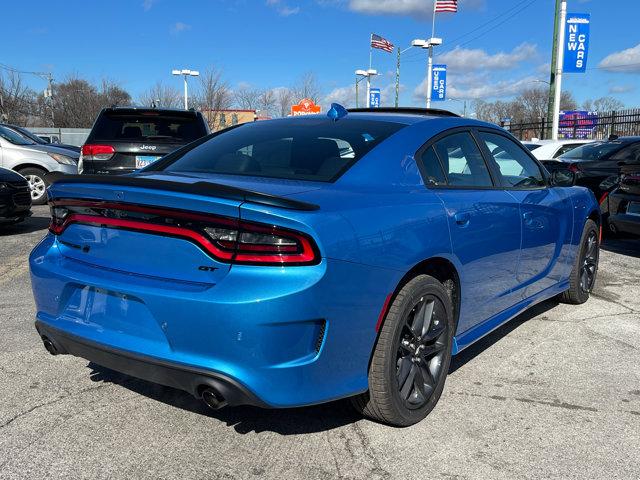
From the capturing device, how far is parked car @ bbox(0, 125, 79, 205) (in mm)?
11344

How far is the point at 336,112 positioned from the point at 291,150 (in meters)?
0.53

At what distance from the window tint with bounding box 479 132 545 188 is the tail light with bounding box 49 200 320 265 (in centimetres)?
209

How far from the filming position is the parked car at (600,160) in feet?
29.7

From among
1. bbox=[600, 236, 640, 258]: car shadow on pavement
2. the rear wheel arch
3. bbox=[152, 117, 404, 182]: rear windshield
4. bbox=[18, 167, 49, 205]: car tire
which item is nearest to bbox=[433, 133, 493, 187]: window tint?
bbox=[152, 117, 404, 182]: rear windshield

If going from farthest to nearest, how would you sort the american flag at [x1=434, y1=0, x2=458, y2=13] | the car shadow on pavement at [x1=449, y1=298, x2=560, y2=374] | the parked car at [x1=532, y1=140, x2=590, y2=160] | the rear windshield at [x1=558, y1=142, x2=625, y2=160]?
the american flag at [x1=434, y1=0, x2=458, y2=13] < the parked car at [x1=532, y1=140, x2=590, y2=160] < the rear windshield at [x1=558, y1=142, x2=625, y2=160] < the car shadow on pavement at [x1=449, y1=298, x2=560, y2=374]

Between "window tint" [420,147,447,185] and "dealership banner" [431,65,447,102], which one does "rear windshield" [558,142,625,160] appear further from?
"dealership banner" [431,65,447,102]

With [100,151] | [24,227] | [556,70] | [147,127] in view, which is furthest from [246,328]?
[556,70]

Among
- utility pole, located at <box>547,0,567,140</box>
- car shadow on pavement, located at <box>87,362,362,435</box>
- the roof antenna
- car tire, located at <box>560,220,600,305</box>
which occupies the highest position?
utility pole, located at <box>547,0,567,140</box>

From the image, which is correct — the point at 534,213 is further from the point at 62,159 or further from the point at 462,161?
the point at 62,159

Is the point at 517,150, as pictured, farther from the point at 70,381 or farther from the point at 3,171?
the point at 3,171

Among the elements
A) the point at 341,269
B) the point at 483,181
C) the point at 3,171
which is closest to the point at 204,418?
the point at 341,269

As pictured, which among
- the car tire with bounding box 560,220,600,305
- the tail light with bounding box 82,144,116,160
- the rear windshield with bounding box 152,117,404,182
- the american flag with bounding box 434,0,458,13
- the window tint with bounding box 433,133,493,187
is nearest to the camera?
the rear windshield with bounding box 152,117,404,182

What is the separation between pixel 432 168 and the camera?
3.24 metres

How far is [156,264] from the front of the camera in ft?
8.00
